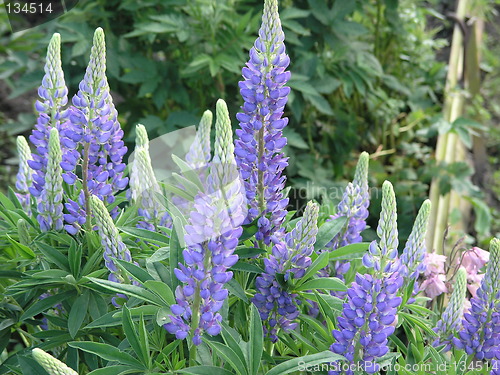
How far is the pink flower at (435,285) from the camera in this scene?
70.9 inches

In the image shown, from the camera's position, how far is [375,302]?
1261 mm

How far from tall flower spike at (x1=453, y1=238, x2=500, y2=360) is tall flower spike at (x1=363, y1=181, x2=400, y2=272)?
0.32m

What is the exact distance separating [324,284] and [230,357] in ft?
0.95

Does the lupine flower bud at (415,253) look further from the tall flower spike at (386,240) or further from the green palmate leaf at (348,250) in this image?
the tall flower spike at (386,240)

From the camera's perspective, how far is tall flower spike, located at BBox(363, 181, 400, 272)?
1.24 metres

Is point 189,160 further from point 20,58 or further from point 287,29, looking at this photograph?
point 20,58

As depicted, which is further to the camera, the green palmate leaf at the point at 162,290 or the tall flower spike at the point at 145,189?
the tall flower spike at the point at 145,189

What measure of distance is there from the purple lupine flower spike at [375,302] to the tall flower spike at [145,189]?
1.65 ft

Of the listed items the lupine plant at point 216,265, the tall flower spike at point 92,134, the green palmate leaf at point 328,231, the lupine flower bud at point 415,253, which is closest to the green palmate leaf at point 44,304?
the lupine plant at point 216,265

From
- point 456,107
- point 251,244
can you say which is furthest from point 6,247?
point 456,107

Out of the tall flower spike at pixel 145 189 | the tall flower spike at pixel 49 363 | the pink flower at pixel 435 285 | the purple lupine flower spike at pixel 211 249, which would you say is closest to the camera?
the tall flower spike at pixel 49 363

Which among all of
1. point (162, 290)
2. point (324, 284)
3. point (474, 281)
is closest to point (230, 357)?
point (162, 290)

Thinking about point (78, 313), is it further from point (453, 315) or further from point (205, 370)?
point (453, 315)

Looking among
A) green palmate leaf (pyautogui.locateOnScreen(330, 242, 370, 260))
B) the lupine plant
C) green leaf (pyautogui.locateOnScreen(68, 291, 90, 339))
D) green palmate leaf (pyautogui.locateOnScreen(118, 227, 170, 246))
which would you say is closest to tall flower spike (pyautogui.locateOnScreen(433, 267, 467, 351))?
the lupine plant
